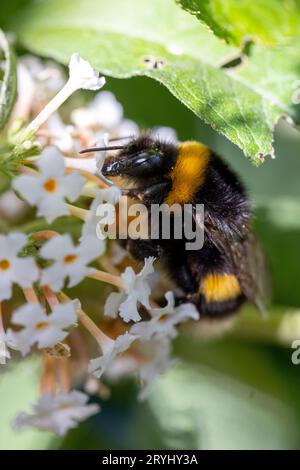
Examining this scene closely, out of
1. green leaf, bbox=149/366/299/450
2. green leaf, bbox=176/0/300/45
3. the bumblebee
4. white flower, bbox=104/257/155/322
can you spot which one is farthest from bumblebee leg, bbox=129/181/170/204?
green leaf, bbox=149/366/299/450

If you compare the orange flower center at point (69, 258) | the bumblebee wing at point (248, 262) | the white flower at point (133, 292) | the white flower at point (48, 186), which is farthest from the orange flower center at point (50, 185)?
the bumblebee wing at point (248, 262)

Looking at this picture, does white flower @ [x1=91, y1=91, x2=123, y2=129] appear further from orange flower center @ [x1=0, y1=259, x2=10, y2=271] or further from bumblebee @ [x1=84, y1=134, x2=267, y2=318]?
orange flower center @ [x1=0, y1=259, x2=10, y2=271]

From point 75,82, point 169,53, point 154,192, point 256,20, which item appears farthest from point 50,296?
point 256,20

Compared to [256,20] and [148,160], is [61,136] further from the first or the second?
[256,20]

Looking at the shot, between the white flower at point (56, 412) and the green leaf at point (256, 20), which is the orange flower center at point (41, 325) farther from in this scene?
the green leaf at point (256, 20)

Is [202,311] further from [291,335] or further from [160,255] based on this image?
[291,335]
